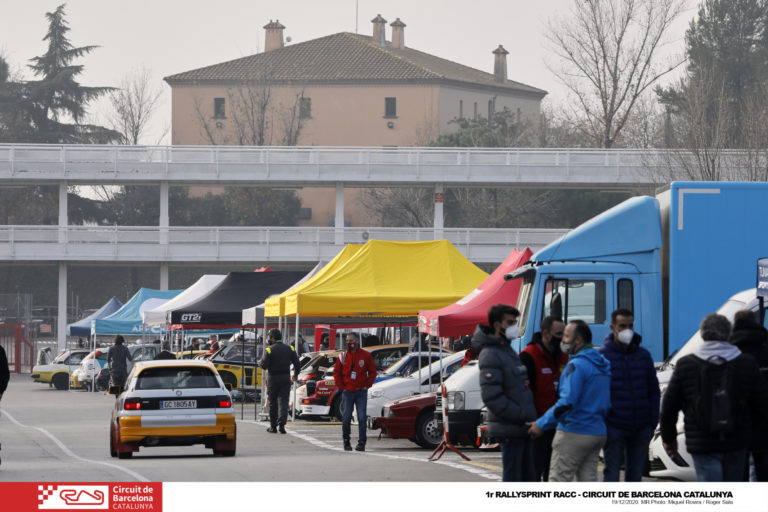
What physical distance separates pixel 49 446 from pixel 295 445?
12.4ft

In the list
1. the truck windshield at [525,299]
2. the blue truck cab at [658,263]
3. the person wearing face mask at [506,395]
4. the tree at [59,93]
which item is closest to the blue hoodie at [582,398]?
the person wearing face mask at [506,395]

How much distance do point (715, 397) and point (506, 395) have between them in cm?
186

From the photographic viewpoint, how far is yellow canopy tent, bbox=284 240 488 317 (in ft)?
80.1

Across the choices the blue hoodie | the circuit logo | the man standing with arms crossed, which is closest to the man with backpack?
the blue hoodie

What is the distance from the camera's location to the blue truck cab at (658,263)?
1736cm

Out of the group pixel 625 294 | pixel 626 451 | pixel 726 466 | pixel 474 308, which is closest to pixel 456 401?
pixel 474 308

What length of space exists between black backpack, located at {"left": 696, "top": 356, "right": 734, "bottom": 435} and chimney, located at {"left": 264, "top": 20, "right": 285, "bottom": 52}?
372 ft

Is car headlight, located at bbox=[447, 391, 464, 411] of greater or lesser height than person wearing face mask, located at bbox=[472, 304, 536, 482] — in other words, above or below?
below

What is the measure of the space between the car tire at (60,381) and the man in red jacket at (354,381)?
29879 millimetres

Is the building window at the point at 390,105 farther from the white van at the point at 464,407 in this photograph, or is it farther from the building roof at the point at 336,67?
the white van at the point at 464,407

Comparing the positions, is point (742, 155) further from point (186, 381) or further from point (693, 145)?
point (186, 381)

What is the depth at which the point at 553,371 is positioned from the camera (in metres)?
12.7

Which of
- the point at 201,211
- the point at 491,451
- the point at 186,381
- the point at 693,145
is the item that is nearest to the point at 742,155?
the point at 693,145

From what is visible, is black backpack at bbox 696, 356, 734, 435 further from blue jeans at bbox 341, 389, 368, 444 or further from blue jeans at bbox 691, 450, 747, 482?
blue jeans at bbox 341, 389, 368, 444
